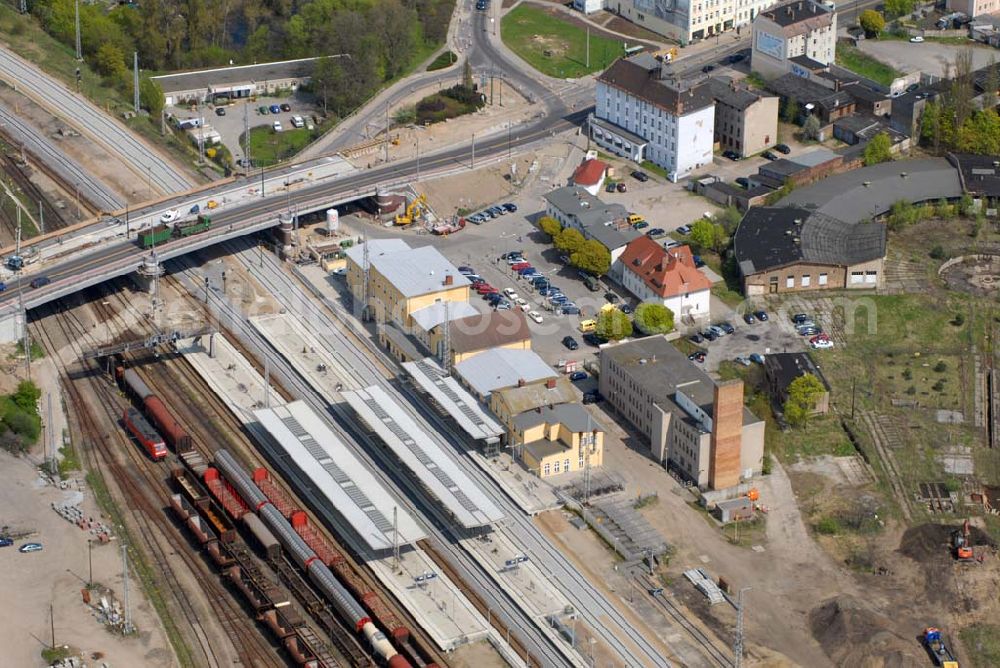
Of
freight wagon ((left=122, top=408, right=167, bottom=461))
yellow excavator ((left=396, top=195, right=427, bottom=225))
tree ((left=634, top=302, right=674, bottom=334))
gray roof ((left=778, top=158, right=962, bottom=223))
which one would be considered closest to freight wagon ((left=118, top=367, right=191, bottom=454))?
freight wagon ((left=122, top=408, right=167, bottom=461))

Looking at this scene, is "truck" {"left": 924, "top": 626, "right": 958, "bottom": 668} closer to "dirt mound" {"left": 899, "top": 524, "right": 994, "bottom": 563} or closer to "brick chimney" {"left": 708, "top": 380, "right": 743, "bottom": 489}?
"dirt mound" {"left": 899, "top": 524, "right": 994, "bottom": 563}

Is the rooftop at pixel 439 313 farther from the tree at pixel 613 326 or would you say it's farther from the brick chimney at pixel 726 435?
the brick chimney at pixel 726 435

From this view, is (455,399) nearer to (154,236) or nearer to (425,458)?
(425,458)

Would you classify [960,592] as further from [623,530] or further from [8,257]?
[8,257]

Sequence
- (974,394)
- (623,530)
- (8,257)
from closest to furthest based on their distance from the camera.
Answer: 1. (623,530)
2. (974,394)
3. (8,257)

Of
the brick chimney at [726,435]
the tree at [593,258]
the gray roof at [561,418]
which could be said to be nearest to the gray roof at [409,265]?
the tree at [593,258]

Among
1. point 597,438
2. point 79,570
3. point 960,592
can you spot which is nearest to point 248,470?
point 79,570
